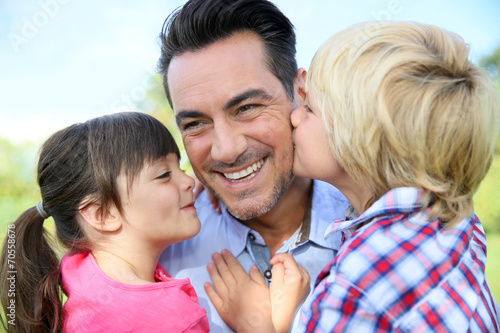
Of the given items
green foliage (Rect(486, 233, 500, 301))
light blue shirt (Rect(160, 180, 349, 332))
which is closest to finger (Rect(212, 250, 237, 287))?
light blue shirt (Rect(160, 180, 349, 332))

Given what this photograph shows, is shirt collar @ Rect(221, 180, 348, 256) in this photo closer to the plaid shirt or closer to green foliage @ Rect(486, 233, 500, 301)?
the plaid shirt

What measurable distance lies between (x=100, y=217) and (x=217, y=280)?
0.62 meters

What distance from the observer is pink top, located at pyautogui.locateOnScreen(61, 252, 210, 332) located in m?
1.60

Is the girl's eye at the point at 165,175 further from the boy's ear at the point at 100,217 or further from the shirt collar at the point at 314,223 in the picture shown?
the shirt collar at the point at 314,223

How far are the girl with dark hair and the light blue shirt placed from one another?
0.31 metres

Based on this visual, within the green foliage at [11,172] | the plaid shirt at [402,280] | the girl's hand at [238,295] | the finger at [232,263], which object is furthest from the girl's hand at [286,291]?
the green foliage at [11,172]

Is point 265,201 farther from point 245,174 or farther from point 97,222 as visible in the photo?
point 97,222

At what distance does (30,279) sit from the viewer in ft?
6.06

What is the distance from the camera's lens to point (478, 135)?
1396 millimetres

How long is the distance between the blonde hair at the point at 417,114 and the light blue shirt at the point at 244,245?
664 mm

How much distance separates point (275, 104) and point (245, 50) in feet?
1.02

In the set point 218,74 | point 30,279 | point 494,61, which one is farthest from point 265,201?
point 494,61

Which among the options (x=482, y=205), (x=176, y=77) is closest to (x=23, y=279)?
(x=176, y=77)

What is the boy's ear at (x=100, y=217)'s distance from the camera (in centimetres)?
180
